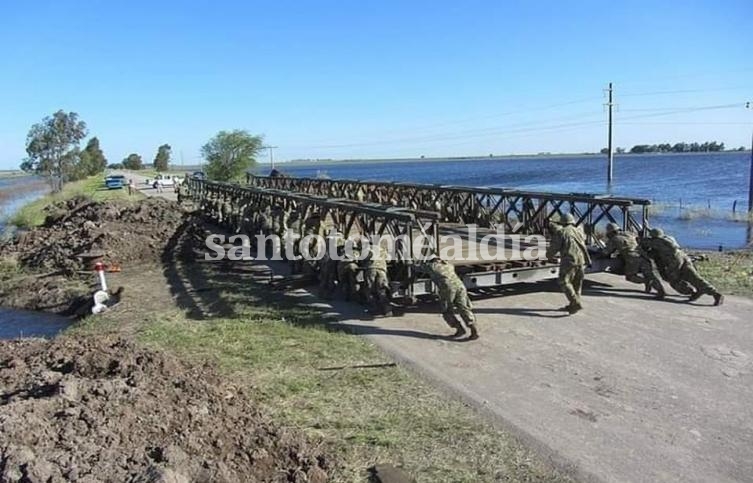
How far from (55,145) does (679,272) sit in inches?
2144

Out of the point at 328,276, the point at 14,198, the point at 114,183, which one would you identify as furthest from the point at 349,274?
the point at 14,198

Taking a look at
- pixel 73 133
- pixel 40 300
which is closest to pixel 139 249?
pixel 40 300

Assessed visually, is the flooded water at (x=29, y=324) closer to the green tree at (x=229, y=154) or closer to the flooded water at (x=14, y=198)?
the flooded water at (x=14, y=198)

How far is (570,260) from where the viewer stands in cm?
870

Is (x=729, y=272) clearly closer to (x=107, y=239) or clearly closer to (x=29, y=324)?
(x=29, y=324)

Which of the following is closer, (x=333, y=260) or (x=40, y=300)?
(x=333, y=260)

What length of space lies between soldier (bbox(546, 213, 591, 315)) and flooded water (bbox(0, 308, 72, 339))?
8.50 metres

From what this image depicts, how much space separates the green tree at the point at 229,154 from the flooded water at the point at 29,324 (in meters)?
31.7


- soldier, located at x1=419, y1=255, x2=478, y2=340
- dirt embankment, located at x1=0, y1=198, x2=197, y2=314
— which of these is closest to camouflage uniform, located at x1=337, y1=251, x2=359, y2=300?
soldier, located at x1=419, y1=255, x2=478, y2=340

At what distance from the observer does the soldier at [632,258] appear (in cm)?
971

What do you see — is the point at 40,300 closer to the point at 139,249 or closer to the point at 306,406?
the point at 139,249

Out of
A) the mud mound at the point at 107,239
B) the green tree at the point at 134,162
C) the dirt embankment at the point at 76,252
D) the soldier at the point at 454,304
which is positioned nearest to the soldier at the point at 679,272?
the soldier at the point at 454,304

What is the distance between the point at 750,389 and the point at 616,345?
163 cm

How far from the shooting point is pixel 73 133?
53125 millimetres
